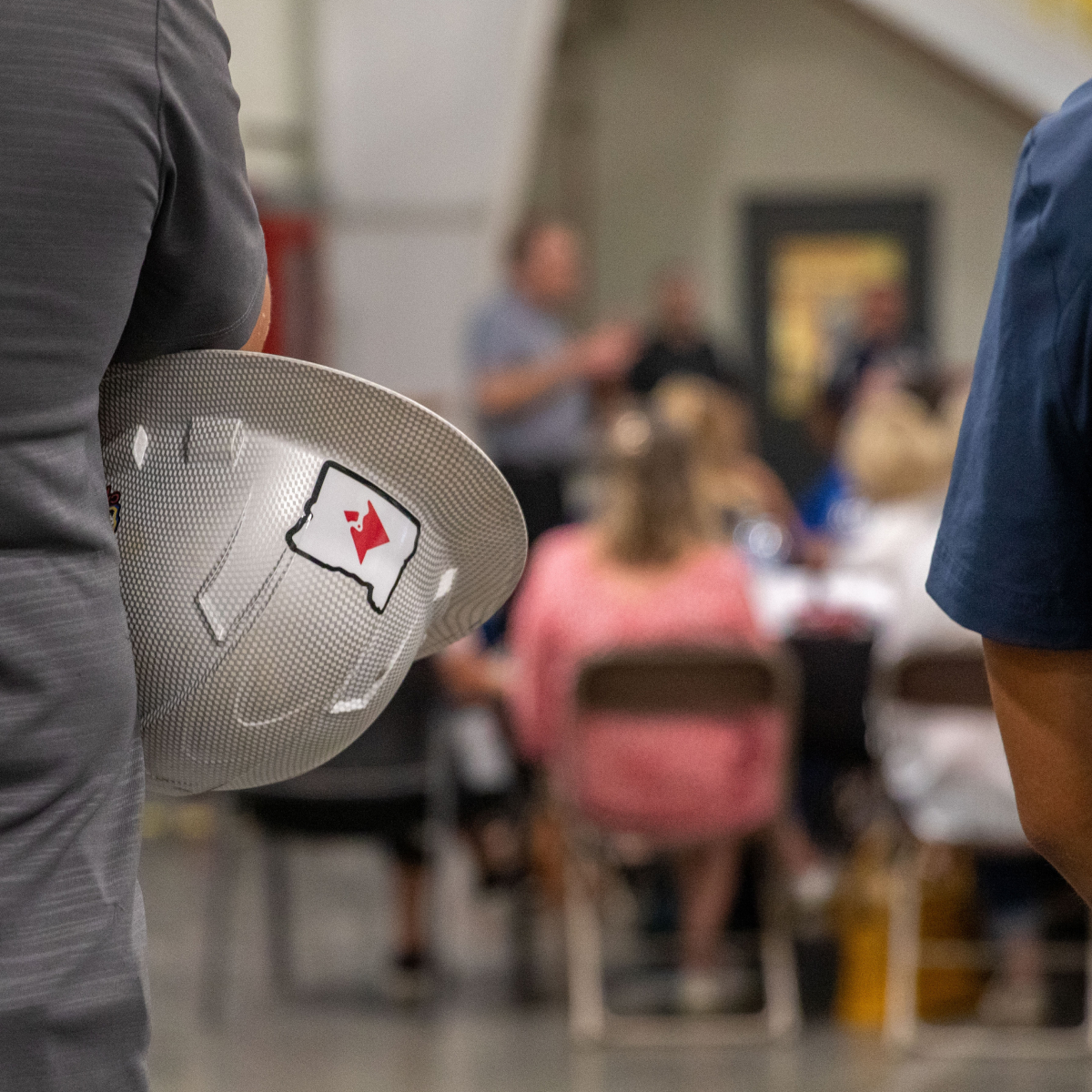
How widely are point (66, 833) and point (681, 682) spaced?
2.61 metres

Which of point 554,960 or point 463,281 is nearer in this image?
point 554,960

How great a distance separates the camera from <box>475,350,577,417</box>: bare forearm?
6156mm

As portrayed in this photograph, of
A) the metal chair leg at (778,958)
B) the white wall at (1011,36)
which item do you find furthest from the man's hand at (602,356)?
the white wall at (1011,36)

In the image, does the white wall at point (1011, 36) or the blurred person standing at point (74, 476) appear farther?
the white wall at point (1011, 36)

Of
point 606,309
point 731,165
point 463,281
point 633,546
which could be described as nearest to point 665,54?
point 731,165

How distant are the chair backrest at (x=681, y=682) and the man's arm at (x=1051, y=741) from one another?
243 cm

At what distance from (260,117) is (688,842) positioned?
5.04 m

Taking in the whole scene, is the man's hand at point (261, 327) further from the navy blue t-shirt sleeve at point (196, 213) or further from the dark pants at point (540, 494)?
the dark pants at point (540, 494)

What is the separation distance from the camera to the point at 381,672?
1.08 m

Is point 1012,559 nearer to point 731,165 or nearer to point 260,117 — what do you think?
point 260,117

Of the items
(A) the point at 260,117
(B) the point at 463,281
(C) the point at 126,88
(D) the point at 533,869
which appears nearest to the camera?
(C) the point at 126,88

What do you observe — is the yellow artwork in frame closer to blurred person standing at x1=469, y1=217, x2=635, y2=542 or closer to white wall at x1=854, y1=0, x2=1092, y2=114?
white wall at x1=854, y1=0, x2=1092, y2=114

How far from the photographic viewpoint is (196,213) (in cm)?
99

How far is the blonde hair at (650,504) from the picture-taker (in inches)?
143
